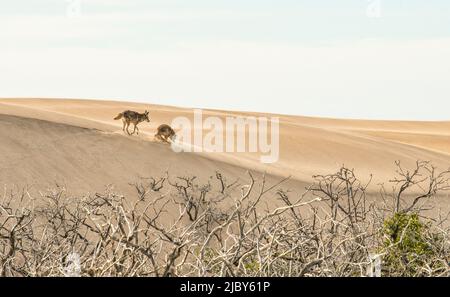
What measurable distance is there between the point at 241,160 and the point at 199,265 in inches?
1241

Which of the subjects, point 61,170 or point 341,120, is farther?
point 341,120

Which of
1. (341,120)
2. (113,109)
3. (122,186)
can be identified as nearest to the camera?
(122,186)

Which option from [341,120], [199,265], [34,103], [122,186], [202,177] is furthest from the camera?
[341,120]

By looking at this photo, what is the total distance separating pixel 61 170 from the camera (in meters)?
26.9

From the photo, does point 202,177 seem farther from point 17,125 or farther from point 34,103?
point 34,103

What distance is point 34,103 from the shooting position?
251 ft

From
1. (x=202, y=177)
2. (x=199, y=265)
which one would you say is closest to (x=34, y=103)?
(x=202, y=177)

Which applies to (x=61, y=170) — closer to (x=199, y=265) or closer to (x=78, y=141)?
(x=78, y=141)

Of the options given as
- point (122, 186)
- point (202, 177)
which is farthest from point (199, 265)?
point (202, 177)
